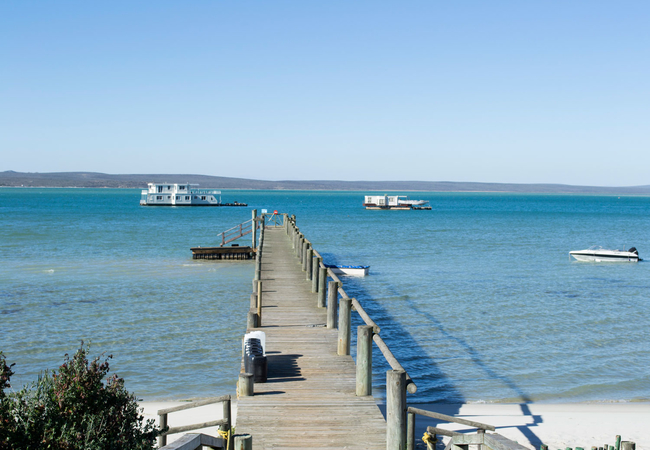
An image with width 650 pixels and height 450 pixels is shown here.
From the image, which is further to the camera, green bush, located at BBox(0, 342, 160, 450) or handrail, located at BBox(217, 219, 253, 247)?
handrail, located at BBox(217, 219, 253, 247)

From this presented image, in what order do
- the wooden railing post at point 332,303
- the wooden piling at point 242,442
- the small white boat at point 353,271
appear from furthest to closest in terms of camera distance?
the small white boat at point 353,271 < the wooden railing post at point 332,303 < the wooden piling at point 242,442

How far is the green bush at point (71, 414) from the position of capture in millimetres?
4332

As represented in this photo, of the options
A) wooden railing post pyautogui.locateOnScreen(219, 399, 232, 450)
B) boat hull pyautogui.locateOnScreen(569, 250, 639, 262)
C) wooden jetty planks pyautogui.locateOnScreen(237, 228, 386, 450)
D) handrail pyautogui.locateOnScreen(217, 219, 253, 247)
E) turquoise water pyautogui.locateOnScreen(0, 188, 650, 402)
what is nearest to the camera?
wooden jetty planks pyautogui.locateOnScreen(237, 228, 386, 450)

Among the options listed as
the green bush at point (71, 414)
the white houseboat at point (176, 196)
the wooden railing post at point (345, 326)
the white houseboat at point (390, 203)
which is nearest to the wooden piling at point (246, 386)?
the wooden railing post at point (345, 326)

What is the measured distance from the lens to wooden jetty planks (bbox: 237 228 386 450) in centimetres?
693

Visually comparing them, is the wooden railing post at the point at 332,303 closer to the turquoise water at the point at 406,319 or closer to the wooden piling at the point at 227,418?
the turquoise water at the point at 406,319

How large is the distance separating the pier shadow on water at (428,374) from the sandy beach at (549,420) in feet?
0.13

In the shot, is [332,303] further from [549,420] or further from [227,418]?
[549,420]

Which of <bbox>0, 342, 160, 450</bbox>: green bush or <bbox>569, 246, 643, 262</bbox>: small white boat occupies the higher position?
<bbox>0, 342, 160, 450</bbox>: green bush

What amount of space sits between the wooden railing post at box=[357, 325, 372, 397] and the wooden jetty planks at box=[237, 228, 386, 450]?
5.8 inches

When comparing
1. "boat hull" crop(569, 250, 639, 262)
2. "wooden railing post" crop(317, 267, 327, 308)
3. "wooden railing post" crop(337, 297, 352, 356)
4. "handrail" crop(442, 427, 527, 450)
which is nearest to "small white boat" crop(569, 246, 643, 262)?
"boat hull" crop(569, 250, 639, 262)

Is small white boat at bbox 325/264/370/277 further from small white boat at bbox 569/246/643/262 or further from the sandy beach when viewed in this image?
the sandy beach

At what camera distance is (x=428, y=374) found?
47.3 ft

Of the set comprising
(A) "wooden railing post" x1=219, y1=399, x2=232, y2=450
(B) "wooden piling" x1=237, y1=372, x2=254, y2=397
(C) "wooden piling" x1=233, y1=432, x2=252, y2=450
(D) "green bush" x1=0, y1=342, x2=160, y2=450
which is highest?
(D) "green bush" x1=0, y1=342, x2=160, y2=450
